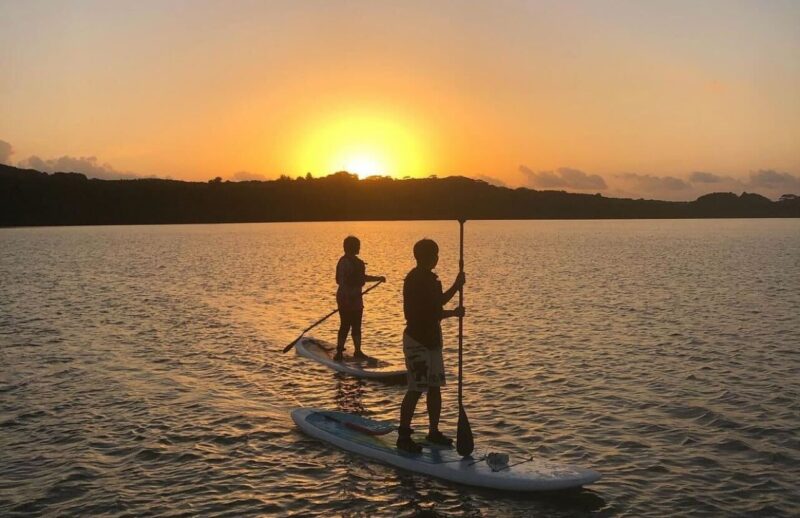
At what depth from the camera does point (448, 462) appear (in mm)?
9766

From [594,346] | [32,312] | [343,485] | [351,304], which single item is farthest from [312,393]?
[32,312]

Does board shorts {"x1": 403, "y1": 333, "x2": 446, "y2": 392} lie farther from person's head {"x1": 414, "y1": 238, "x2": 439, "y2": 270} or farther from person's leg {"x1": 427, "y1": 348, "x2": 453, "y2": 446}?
person's head {"x1": 414, "y1": 238, "x2": 439, "y2": 270}

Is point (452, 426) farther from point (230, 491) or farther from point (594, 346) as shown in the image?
point (594, 346)

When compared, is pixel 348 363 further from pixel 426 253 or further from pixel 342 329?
pixel 426 253

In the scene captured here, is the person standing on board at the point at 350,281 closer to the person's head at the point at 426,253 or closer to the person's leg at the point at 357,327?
the person's leg at the point at 357,327

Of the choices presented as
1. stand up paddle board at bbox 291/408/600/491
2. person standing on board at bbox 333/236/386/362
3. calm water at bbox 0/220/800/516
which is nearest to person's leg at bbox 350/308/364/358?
person standing on board at bbox 333/236/386/362

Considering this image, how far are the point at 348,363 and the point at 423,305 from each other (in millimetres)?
8103

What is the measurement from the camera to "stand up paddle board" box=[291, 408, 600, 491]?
9.05 m

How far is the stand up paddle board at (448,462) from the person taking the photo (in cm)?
905

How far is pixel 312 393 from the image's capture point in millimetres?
15094

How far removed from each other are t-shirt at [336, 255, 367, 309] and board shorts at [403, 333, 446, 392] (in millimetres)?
6670

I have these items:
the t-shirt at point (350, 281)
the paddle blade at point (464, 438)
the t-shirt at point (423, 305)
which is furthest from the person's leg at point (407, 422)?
the t-shirt at point (350, 281)

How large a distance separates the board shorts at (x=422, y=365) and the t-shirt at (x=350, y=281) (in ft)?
21.9

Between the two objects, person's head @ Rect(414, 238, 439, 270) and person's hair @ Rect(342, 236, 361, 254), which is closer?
person's head @ Rect(414, 238, 439, 270)
